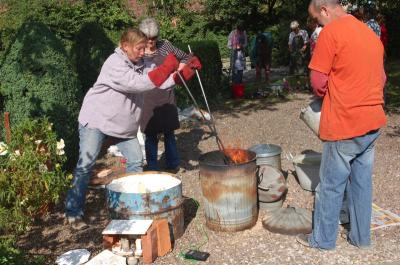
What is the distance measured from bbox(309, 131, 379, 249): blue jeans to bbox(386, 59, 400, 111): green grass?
6421 millimetres

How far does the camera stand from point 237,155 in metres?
5.07

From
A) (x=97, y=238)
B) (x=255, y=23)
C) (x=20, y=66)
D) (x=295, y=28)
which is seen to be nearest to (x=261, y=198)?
(x=97, y=238)

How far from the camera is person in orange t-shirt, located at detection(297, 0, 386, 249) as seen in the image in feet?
13.0

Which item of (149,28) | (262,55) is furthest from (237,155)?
(262,55)

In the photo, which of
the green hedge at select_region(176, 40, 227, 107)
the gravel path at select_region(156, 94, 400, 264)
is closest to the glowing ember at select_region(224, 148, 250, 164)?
the gravel path at select_region(156, 94, 400, 264)

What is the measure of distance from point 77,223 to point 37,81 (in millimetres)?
2260

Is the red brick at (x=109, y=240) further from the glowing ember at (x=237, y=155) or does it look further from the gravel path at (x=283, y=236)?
the glowing ember at (x=237, y=155)

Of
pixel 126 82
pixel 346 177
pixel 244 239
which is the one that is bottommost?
pixel 244 239

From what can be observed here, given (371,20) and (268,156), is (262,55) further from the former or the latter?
(268,156)

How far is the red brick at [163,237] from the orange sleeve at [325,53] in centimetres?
174

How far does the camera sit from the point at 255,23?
2311 centimetres

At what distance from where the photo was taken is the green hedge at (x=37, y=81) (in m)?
6.58

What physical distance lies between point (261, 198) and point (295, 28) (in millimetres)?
10373

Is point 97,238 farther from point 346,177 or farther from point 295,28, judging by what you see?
point 295,28
